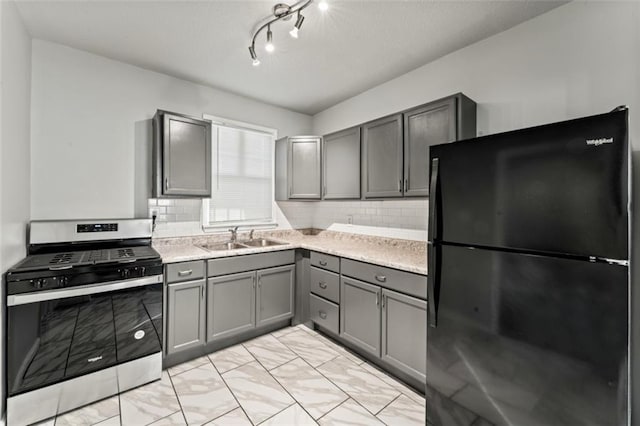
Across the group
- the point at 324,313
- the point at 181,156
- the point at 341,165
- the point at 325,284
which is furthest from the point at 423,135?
the point at 181,156

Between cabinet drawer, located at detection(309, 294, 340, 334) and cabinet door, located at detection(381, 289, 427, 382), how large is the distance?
1.87 ft

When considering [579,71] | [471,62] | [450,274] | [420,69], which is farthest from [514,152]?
[420,69]

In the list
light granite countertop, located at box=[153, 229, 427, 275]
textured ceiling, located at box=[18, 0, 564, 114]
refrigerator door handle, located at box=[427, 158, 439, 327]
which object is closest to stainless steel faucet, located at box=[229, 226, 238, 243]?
light granite countertop, located at box=[153, 229, 427, 275]

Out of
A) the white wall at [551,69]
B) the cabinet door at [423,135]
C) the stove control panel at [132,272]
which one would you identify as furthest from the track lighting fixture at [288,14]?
the stove control panel at [132,272]

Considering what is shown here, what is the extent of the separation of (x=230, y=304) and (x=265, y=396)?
2.95ft

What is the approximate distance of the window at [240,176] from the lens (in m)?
3.26

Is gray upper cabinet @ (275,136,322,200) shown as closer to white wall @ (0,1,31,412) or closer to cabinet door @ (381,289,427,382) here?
cabinet door @ (381,289,427,382)

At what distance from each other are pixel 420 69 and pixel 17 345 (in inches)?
145

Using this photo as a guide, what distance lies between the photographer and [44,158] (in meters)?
2.31

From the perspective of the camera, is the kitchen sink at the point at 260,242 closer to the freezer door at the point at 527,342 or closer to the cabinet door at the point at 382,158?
the cabinet door at the point at 382,158

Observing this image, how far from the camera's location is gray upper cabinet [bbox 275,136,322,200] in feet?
11.2

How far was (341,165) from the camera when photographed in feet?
10.2

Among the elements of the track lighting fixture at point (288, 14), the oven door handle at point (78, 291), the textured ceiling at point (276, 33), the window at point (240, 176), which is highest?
the textured ceiling at point (276, 33)

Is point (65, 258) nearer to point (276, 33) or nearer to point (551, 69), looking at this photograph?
point (276, 33)
